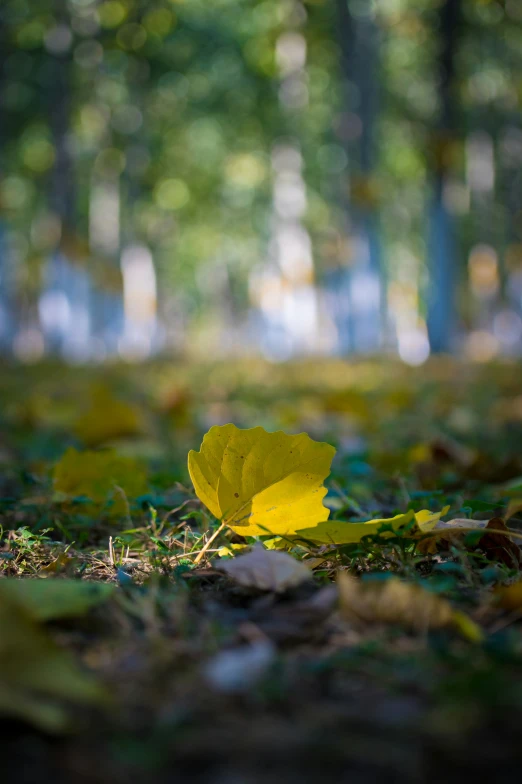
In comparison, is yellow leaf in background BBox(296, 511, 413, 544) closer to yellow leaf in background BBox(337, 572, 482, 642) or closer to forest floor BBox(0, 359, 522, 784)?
forest floor BBox(0, 359, 522, 784)

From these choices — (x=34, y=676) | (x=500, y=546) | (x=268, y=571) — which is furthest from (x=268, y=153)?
(x=34, y=676)

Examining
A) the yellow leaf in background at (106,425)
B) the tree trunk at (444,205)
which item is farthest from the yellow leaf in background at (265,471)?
the tree trunk at (444,205)

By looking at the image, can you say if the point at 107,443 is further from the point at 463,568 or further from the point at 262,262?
the point at 262,262

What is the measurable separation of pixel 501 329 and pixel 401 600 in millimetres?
25098

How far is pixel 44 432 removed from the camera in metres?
3.69

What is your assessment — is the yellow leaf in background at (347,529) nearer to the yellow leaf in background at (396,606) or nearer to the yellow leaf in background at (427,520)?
the yellow leaf in background at (427,520)

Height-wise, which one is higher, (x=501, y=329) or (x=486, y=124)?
(x=486, y=124)

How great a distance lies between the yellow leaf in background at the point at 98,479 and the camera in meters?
1.71

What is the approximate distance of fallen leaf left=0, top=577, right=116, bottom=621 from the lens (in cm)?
90

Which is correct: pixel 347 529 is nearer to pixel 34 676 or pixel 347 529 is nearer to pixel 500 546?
pixel 500 546

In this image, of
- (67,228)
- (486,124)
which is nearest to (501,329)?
(486,124)

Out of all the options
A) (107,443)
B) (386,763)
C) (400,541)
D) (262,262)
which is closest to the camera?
(386,763)

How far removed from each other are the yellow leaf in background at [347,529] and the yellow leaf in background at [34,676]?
1.87 ft

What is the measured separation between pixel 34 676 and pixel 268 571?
16.8 inches
